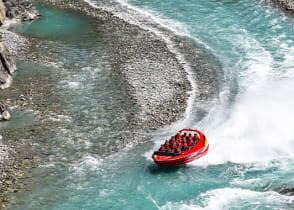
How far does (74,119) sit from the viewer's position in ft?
160

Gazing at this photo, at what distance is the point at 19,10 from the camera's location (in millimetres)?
75188

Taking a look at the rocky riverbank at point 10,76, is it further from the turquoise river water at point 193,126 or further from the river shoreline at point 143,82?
the turquoise river water at point 193,126

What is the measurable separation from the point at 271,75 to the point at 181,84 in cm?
1361

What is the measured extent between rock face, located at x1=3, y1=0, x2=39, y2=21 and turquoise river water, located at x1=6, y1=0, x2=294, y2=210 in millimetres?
2741

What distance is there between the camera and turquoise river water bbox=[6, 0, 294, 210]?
38281 millimetres

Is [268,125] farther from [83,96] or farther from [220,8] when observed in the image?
[220,8]

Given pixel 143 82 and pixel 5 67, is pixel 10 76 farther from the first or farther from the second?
pixel 143 82

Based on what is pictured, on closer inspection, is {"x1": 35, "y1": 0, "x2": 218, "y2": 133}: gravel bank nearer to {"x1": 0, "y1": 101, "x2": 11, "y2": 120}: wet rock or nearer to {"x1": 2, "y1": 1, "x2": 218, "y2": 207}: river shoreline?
{"x1": 2, "y1": 1, "x2": 218, "y2": 207}: river shoreline

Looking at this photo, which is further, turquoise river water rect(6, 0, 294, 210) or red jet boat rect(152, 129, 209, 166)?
red jet boat rect(152, 129, 209, 166)

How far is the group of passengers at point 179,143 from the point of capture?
138 feet

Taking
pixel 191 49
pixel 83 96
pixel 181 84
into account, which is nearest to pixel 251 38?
pixel 191 49

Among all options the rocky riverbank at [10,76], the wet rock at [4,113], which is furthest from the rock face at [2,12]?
the wet rock at [4,113]

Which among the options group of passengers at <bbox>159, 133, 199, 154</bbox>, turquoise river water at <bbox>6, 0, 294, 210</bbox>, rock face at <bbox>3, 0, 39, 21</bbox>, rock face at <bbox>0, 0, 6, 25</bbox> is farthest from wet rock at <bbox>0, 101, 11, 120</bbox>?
rock face at <bbox>3, 0, 39, 21</bbox>

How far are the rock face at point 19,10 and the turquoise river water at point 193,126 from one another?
2.74 m
